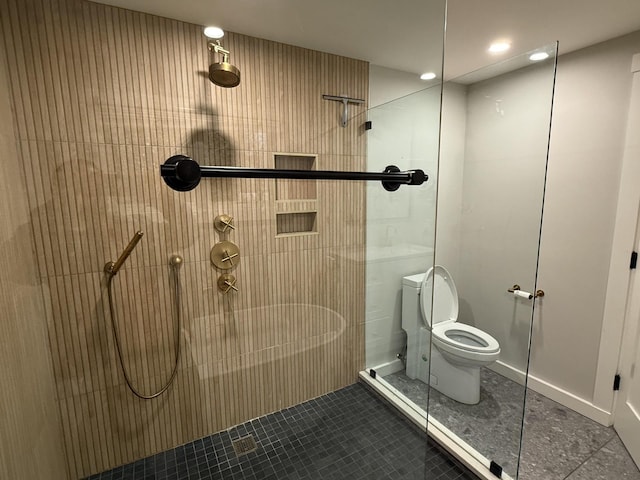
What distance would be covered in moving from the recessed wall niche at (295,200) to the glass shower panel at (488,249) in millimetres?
1131

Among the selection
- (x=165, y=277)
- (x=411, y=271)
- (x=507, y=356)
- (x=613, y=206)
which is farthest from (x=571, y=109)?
(x=165, y=277)

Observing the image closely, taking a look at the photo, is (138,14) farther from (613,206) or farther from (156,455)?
(613,206)

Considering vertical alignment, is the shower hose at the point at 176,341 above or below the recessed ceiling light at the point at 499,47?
below

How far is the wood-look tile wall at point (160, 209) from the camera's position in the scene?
117cm

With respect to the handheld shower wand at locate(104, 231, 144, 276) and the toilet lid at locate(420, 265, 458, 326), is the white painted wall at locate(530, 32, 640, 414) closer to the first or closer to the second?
the toilet lid at locate(420, 265, 458, 326)

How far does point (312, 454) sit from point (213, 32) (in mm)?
1994

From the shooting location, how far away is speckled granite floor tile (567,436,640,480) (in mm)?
1548

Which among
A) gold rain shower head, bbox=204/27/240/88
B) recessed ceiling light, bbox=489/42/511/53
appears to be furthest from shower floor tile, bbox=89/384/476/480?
recessed ceiling light, bbox=489/42/511/53

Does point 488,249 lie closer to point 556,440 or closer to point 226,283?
point 556,440

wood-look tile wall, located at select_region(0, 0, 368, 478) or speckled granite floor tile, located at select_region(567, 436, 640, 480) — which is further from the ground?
wood-look tile wall, located at select_region(0, 0, 368, 478)

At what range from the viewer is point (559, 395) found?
211 centimetres

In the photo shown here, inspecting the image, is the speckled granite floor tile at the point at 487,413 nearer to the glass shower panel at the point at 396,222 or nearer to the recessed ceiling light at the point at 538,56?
the glass shower panel at the point at 396,222

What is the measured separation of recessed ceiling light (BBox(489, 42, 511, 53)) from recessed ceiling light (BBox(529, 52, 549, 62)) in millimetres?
213

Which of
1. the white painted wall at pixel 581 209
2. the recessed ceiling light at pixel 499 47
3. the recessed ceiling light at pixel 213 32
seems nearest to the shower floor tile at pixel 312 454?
the white painted wall at pixel 581 209
